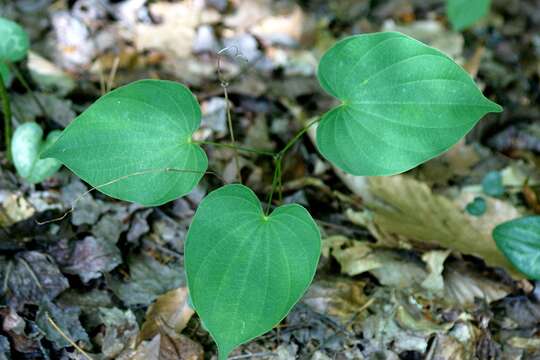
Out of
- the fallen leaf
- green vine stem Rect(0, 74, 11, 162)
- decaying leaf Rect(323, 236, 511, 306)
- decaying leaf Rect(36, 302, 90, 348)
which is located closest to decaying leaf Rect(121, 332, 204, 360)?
decaying leaf Rect(36, 302, 90, 348)

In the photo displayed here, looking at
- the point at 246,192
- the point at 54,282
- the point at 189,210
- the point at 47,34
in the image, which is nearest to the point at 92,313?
the point at 54,282

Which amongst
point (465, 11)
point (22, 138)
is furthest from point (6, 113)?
point (465, 11)

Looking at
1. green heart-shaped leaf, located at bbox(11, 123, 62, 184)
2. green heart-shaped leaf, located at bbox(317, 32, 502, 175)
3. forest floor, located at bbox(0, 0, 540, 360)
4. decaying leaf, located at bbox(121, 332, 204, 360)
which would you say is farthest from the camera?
green heart-shaped leaf, located at bbox(11, 123, 62, 184)

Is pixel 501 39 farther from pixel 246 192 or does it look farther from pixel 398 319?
pixel 246 192

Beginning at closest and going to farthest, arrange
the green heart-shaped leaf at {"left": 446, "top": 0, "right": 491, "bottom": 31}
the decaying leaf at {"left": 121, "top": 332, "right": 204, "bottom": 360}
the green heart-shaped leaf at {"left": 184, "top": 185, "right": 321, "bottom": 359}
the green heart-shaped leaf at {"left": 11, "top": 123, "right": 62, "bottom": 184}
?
the green heart-shaped leaf at {"left": 184, "top": 185, "right": 321, "bottom": 359} → the decaying leaf at {"left": 121, "top": 332, "right": 204, "bottom": 360} → the green heart-shaped leaf at {"left": 11, "top": 123, "right": 62, "bottom": 184} → the green heart-shaped leaf at {"left": 446, "top": 0, "right": 491, "bottom": 31}

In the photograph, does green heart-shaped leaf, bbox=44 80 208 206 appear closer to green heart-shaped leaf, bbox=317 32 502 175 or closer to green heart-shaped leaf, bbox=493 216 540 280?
green heart-shaped leaf, bbox=317 32 502 175

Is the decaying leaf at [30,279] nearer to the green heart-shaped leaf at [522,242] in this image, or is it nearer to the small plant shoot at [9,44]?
the small plant shoot at [9,44]

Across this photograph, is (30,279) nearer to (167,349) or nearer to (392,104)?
(167,349)

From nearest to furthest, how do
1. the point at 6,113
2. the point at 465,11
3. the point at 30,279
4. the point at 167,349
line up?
1. the point at 167,349
2. the point at 30,279
3. the point at 6,113
4. the point at 465,11
